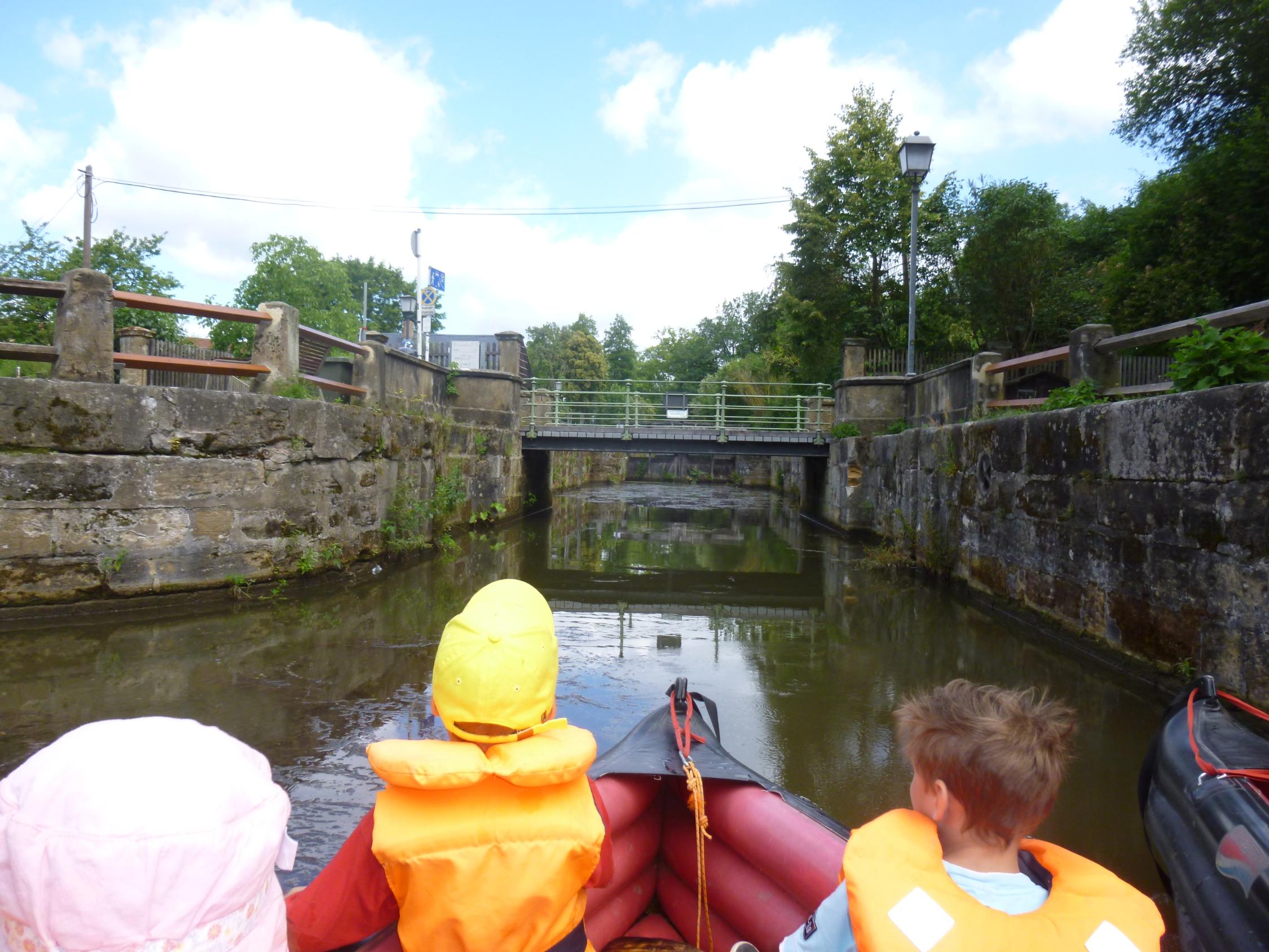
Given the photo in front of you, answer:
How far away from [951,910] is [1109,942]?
9.0 inches

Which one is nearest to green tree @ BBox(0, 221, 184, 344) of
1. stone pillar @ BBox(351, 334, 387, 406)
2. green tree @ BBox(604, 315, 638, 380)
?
stone pillar @ BBox(351, 334, 387, 406)

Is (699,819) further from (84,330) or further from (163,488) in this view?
(84,330)

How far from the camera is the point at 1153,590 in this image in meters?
5.18

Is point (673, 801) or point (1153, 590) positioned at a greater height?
point (1153, 590)

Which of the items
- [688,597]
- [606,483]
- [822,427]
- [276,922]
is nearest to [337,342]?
[688,597]

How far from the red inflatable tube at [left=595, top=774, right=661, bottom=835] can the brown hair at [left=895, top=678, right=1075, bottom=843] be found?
121cm

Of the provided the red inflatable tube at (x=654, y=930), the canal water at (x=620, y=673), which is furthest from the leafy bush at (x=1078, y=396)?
the red inflatable tube at (x=654, y=930)

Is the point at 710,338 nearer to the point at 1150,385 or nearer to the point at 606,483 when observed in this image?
the point at 606,483

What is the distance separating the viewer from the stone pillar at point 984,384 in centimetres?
920

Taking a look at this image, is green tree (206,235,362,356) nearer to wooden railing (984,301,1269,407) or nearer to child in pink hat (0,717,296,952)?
wooden railing (984,301,1269,407)

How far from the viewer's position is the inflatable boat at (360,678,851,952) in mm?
2182

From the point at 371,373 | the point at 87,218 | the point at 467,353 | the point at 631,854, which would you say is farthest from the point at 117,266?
the point at 631,854

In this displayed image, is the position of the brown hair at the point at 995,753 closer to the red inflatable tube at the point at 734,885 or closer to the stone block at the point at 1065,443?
the red inflatable tube at the point at 734,885

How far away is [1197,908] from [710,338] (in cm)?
5800
